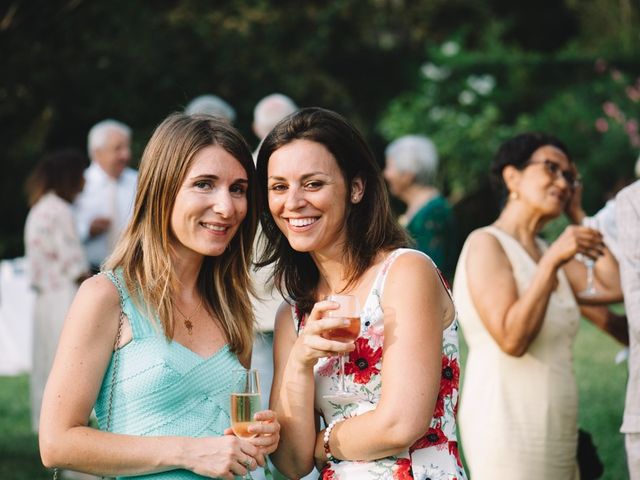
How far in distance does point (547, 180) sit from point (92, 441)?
306 centimetres

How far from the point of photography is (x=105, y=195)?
28.1 ft

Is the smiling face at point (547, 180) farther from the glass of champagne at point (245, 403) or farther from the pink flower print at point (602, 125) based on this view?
the pink flower print at point (602, 125)

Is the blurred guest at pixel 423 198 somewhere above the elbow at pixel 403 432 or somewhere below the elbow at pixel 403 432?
above

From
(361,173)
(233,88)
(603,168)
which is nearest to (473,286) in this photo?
(361,173)

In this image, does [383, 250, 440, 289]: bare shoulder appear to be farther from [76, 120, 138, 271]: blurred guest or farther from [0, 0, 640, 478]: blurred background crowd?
[0, 0, 640, 478]: blurred background crowd

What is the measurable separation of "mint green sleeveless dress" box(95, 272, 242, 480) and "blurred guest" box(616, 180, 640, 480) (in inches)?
71.0

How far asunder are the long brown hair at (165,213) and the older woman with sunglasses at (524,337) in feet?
5.90

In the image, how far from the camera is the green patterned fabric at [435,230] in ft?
23.7

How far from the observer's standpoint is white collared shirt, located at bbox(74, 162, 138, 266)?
8445 millimetres

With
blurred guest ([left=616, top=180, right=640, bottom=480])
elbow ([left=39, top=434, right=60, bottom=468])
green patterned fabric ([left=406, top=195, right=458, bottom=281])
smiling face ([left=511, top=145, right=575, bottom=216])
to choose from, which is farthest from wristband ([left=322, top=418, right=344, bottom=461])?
green patterned fabric ([left=406, top=195, right=458, bottom=281])

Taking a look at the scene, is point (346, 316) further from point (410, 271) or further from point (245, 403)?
point (245, 403)

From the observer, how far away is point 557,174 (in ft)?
17.1

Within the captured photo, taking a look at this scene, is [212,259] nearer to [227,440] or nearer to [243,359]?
[243,359]

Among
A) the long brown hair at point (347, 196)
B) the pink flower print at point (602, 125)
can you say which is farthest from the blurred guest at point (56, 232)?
the pink flower print at point (602, 125)
